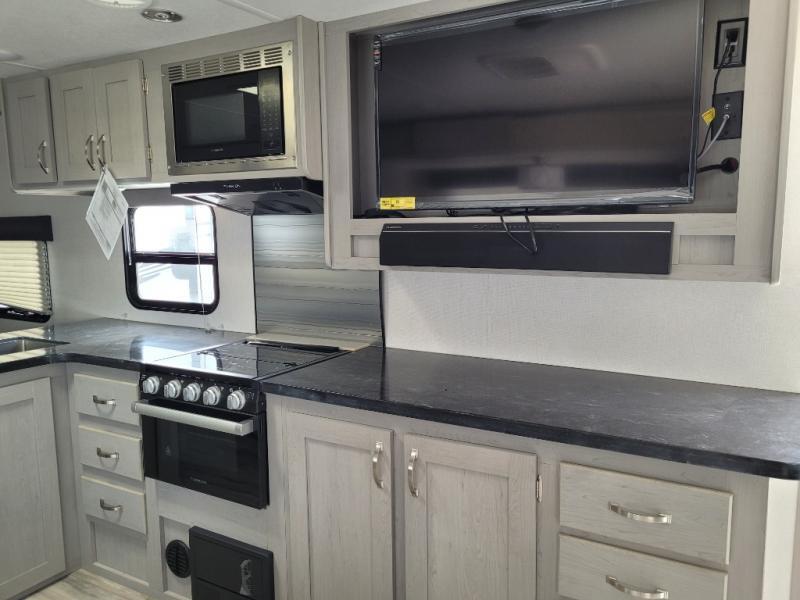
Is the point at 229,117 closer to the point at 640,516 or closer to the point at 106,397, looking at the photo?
the point at 106,397

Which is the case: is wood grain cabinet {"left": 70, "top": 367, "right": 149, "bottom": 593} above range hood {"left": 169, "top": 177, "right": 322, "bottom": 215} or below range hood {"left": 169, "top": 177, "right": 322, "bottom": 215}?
below

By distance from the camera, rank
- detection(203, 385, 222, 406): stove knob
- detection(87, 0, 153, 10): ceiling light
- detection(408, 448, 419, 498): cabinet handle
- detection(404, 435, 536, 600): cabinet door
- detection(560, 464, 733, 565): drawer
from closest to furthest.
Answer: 1. detection(560, 464, 733, 565): drawer
2. detection(404, 435, 536, 600): cabinet door
3. detection(408, 448, 419, 498): cabinet handle
4. detection(87, 0, 153, 10): ceiling light
5. detection(203, 385, 222, 406): stove knob

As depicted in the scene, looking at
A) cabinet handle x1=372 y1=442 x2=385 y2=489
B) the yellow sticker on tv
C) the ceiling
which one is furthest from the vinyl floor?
the ceiling

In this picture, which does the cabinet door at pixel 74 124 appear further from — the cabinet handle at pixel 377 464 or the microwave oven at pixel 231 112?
the cabinet handle at pixel 377 464

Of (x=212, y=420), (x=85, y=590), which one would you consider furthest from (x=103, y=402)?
(x=85, y=590)

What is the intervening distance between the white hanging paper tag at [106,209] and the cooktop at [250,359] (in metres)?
0.65

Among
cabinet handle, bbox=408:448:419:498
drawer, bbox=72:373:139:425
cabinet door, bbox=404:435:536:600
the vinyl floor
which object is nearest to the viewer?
cabinet door, bbox=404:435:536:600

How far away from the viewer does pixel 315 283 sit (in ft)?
8.70

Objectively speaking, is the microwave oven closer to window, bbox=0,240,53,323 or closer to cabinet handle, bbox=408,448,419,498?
cabinet handle, bbox=408,448,419,498

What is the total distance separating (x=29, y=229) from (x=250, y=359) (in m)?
2.09

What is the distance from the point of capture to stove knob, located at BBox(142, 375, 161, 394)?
2293mm

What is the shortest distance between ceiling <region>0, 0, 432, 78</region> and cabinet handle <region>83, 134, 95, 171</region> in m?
0.35

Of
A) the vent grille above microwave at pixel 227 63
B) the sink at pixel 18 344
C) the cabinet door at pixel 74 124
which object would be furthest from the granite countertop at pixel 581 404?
the sink at pixel 18 344

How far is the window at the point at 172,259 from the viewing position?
3.00 metres
